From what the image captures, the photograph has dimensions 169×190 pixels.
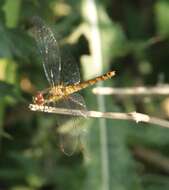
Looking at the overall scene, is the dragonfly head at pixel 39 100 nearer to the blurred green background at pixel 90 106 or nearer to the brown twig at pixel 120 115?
the brown twig at pixel 120 115

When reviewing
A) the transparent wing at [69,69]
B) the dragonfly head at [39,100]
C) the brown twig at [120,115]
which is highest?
the transparent wing at [69,69]

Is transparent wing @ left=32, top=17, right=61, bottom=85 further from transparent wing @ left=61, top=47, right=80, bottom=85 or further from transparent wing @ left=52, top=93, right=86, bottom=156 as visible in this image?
transparent wing @ left=52, top=93, right=86, bottom=156

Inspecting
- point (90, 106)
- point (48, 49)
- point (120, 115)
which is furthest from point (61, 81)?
point (120, 115)

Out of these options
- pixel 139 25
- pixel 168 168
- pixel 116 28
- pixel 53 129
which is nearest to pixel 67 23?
pixel 116 28

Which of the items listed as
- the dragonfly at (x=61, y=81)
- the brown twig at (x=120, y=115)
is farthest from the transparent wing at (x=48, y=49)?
the brown twig at (x=120, y=115)

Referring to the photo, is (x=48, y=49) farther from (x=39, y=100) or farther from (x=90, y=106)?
(x=90, y=106)
